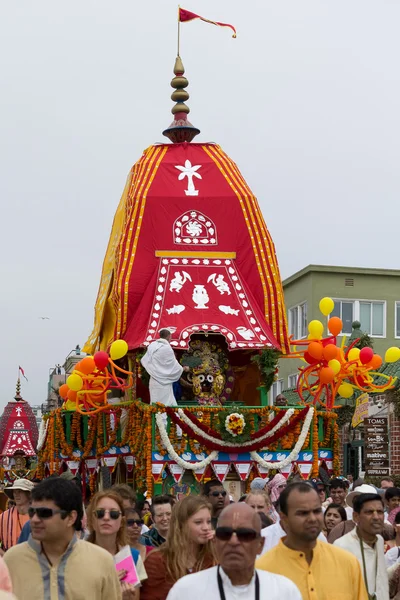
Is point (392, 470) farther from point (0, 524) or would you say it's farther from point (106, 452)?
point (0, 524)

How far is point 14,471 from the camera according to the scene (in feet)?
125

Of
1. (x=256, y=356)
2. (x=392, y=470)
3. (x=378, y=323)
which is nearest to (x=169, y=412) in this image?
(x=256, y=356)

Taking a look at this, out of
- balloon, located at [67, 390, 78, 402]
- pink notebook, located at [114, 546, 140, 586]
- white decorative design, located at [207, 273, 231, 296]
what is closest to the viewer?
pink notebook, located at [114, 546, 140, 586]

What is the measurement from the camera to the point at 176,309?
79.6 feet

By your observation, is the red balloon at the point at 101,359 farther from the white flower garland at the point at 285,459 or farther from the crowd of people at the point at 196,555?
the crowd of people at the point at 196,555

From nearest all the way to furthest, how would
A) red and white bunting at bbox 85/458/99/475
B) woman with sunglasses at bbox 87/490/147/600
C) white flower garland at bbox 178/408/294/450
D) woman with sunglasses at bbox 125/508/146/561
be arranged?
woman with sunglasses at bbox 87/490/147/600, woman with sunglasses at bbox 125/508/146/561, white flower garland at bbox 178/408/294/450, red and white bunting at bbox 85/458/99/475

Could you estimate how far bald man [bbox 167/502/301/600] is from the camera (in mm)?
5699

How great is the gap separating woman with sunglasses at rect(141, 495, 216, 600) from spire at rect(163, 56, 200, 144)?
19762mm

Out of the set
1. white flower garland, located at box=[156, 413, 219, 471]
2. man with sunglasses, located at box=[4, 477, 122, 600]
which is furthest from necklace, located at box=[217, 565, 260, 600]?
white flower garland, located at box=[156, 413, 219, 471]

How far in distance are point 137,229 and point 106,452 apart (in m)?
4.22

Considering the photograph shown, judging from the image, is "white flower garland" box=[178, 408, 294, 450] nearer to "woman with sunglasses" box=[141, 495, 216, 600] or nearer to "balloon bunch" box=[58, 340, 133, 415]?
"balloon bunch" box=[58, 340, 133, 415]

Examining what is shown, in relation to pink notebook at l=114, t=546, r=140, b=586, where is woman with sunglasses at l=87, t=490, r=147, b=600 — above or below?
above

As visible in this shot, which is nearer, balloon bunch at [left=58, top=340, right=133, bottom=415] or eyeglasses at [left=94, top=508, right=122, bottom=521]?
eyeglasses at [left=94, top=508, right=122, bottom=521]

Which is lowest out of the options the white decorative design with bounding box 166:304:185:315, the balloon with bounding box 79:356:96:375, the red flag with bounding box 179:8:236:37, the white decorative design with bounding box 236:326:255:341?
the balloon with bounding box 79:356:96:375
